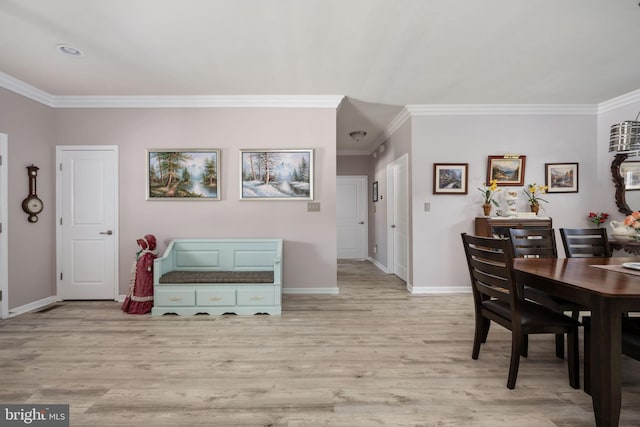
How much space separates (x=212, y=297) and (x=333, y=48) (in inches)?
115

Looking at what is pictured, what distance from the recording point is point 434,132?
433 cm

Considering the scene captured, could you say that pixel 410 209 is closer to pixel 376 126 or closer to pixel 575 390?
pixel 376 126

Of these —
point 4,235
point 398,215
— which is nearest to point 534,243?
point 398,215

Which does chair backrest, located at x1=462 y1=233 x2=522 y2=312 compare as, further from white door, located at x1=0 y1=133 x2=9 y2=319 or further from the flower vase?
white door, located at x1=0 y1=133 x2=9 y2=319

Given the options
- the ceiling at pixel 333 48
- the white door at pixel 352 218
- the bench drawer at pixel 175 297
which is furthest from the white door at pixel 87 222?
the white door at pixel 352 218

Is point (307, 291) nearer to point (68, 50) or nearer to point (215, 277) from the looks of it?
point (215, 277)

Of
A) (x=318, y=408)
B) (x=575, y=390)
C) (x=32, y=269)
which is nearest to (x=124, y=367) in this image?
(x=318, y=408)

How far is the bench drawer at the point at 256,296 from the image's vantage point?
3.39 metres

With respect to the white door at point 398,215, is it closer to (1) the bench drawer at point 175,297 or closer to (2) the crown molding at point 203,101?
(2) the crown molding at point 203,101

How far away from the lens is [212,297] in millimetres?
3379

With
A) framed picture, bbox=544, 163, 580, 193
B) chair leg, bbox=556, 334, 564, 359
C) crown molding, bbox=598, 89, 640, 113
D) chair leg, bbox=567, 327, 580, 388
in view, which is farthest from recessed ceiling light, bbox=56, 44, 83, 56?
crown molding, bbox=598, 89, 640, 113

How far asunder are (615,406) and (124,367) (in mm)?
3112

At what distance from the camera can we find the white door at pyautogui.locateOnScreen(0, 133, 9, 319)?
3.29 meters

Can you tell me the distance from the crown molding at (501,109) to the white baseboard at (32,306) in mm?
5505
